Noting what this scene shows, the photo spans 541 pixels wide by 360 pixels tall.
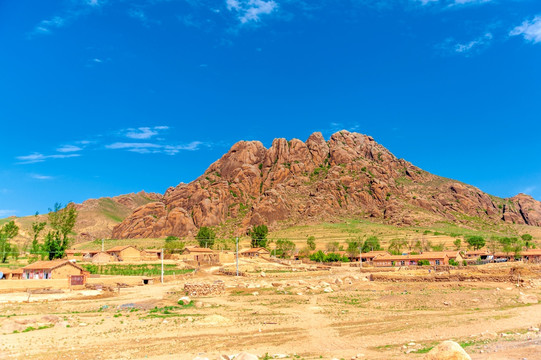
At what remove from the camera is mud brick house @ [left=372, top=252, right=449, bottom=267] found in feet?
281

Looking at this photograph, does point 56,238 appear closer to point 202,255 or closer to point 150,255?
point 150,255

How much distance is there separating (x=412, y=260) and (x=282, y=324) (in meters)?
66.3

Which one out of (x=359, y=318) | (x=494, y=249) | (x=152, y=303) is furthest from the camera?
(x=494, y=249)

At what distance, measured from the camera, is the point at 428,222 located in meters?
168

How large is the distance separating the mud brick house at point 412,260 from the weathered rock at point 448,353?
7560 cm

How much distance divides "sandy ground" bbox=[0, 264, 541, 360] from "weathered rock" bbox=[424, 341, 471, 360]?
310cm

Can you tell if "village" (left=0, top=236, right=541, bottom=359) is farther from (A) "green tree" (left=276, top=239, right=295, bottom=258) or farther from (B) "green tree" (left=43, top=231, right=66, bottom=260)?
(A) "green tree" (left=276, top=239, right=295, bottom=258)

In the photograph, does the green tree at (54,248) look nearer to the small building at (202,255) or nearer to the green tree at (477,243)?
the small building at (202,255)

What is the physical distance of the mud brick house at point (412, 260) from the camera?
85625mm

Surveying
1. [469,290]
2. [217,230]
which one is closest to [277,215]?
[217,230]

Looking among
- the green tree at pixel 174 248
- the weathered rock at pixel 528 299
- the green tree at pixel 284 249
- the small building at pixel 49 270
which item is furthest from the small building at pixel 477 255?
the small building at pixel 49 270

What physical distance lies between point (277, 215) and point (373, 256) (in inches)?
3241

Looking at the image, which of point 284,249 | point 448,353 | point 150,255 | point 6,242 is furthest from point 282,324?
point 284,249

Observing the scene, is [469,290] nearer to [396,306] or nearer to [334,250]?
[396,306]
